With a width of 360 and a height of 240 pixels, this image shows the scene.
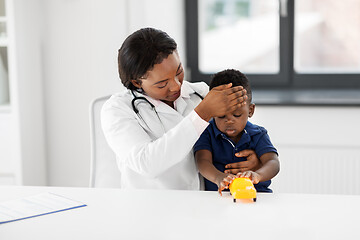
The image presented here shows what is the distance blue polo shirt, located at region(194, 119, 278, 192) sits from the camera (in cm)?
167

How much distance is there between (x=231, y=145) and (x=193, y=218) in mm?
402

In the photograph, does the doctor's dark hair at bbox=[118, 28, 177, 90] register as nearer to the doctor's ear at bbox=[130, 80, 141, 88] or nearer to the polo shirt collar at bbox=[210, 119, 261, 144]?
the doctor's ear at bbox=[130, 80, 141, 88]

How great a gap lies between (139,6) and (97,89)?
471mm

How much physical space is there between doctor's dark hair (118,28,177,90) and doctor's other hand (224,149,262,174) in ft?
1.16

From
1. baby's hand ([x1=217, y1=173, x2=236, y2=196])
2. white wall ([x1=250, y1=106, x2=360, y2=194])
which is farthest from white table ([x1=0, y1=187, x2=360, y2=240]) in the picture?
white wall ([x1=250, y1=106, x2=360, y2=194])

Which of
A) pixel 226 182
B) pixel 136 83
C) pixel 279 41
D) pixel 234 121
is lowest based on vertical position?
pixel 226 182

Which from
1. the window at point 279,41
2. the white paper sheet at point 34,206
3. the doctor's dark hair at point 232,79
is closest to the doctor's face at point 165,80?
the doctor's dark hair at point 232,79

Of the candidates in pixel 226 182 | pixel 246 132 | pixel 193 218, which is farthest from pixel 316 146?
pixel 193 218

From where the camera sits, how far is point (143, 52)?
160 centimetres

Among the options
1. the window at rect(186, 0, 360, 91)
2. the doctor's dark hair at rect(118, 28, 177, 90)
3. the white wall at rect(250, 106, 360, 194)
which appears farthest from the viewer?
the window at rect(186, 0, 360, 91)

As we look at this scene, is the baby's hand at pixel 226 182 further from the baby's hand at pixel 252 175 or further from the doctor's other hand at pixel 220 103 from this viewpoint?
the doctor's other hand at pixel 220 103

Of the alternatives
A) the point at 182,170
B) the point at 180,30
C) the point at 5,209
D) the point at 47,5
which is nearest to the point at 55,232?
the point at 5,209

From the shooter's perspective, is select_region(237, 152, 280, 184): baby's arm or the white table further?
select_region(237, 152, 280, 184): baby's arm

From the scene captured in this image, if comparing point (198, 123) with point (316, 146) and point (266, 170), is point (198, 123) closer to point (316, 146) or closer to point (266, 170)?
point (266, 170)
